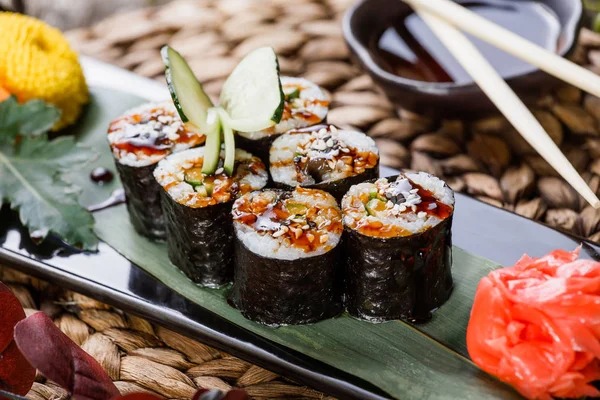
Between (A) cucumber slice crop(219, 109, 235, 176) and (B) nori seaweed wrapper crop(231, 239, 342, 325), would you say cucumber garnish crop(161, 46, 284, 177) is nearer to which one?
(A) cucumber slice crop(219, 109, 235, 176)

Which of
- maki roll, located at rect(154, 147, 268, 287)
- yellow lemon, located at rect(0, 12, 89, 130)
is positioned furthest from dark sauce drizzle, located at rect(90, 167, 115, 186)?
maki roll, located at rect(154, 147, 268, 287)

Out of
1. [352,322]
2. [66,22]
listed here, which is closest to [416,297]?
[352,322]

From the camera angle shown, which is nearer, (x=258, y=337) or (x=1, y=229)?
(x=258, y=337)

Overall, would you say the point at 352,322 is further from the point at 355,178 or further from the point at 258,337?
the point at 355,178

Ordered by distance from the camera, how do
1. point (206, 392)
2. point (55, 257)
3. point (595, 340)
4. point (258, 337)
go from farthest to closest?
point (55, 257), point (258, 337), point (595, 340), point (206, 392)

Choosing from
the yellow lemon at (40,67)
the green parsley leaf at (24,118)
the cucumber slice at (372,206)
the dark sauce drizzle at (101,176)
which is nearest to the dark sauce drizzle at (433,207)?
the cucumber slice at (372,206)
